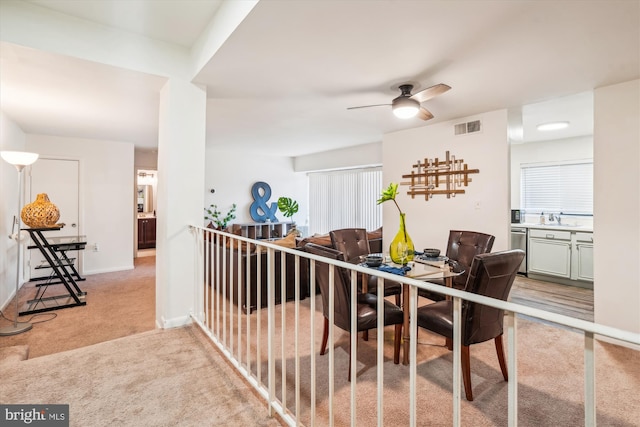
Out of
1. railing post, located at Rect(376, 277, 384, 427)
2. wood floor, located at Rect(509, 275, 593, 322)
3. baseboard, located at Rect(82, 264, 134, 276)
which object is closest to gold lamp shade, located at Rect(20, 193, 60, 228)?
baseboard, located at Rect(82, 264, 134, 276)

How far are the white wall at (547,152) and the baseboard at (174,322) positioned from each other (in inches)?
229

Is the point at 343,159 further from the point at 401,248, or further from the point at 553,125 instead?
the point at 401,248

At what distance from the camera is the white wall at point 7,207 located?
357 cm

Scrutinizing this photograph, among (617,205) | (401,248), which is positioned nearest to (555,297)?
(617,205)

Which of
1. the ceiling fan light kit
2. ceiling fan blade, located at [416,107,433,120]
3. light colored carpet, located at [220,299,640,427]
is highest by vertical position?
ceiling fan blade, located at [416,107,433,120]

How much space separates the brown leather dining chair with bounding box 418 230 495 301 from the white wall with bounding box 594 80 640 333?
102cm

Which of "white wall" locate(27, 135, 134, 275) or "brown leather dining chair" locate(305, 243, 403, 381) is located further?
"white wall" locate(27, 135, 134, 275)

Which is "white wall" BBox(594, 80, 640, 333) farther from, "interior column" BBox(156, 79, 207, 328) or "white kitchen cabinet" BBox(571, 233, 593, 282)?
"interior column" BBox(156, 79, 207, 328)

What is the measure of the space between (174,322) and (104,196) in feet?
12.7

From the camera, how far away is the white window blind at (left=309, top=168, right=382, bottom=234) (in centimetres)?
661

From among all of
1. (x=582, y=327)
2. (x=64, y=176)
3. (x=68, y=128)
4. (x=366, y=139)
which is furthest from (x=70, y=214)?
(x=582, y=327)

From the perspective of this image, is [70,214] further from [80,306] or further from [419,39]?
[419,39]

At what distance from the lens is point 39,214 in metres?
3.44

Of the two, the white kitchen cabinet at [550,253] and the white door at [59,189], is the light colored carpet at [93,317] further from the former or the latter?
the white kitchen cabinet at [550,253]
